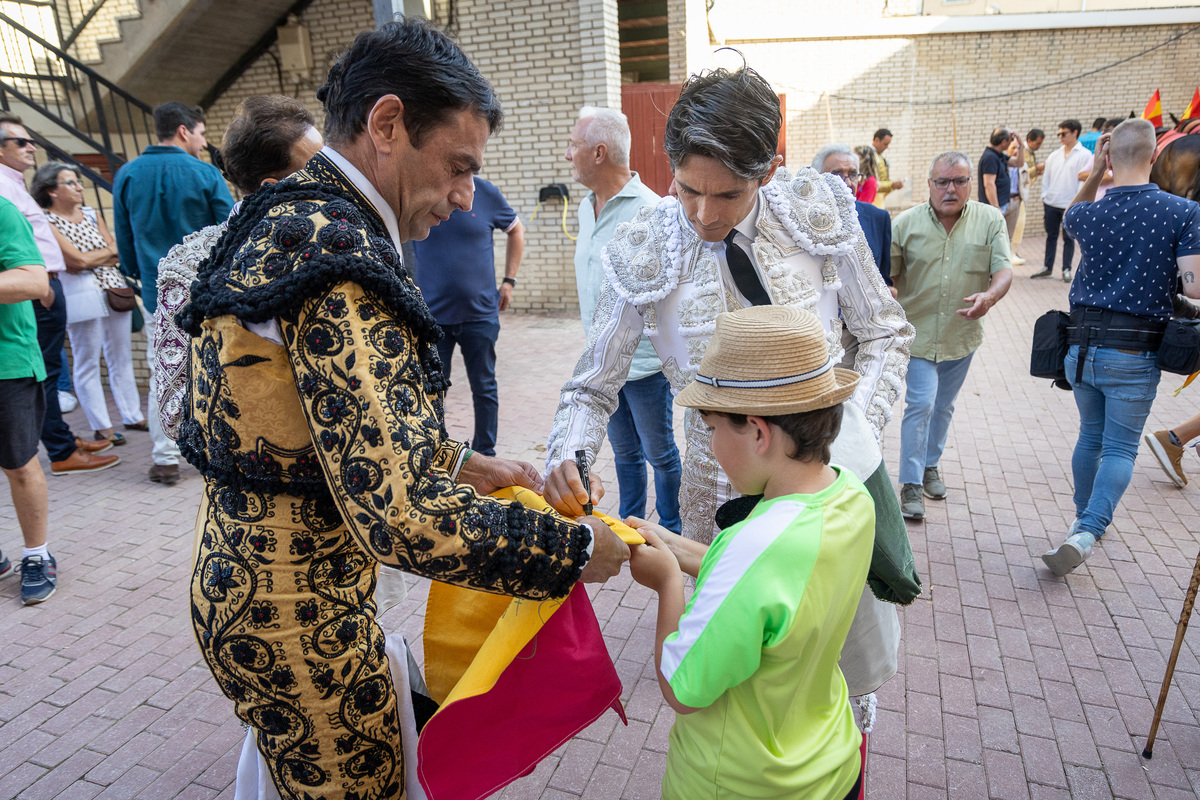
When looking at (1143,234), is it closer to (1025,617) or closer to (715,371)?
(1025,617)

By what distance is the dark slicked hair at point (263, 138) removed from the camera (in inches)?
120

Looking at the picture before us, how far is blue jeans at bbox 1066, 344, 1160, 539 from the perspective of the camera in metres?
3.84

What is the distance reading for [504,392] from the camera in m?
7.70

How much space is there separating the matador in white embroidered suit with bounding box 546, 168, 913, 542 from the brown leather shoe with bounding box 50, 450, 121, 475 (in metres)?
5.17

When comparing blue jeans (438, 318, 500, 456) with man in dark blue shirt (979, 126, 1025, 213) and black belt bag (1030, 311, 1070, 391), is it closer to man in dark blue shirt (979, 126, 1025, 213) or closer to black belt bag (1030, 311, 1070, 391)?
black belt bag (1030, 311, 1070, 391)

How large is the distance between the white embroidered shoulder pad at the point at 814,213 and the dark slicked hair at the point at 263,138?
197cm

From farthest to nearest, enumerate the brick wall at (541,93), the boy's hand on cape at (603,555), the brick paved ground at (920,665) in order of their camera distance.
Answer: the brick wall at (541,93), the brick paved ground at (920,665), the boy's hand on cape at (603,555)

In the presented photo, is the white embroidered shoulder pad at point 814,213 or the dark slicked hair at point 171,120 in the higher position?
the dark slicked hair at point 171,120

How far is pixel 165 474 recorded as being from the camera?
5539 millimetres

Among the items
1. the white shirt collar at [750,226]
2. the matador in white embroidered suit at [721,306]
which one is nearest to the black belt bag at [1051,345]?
the matador in white embroidered suit at [721,306]

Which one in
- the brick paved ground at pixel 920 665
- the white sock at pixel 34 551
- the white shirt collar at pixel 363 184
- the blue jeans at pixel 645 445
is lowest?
the brick paved ground at pixel 920 665

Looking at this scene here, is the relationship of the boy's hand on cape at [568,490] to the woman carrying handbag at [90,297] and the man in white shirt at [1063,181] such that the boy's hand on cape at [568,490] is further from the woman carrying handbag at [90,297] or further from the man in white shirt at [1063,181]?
the man in white shirt at [1063,181]

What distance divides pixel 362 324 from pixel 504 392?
21.2ft

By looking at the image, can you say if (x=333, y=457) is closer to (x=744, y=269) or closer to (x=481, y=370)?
(x=744, y=269)
